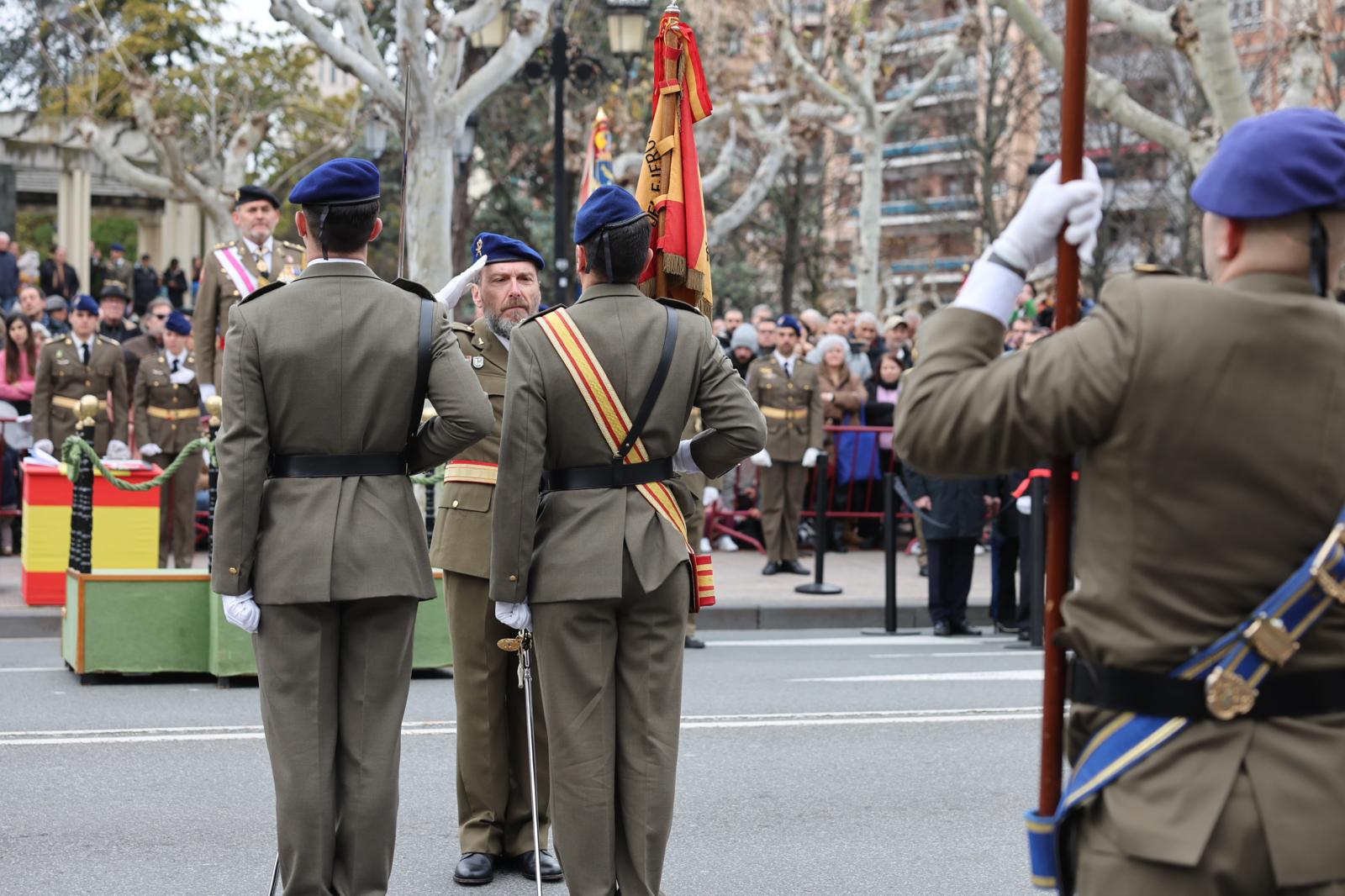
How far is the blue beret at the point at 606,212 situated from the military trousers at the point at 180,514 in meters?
9.54

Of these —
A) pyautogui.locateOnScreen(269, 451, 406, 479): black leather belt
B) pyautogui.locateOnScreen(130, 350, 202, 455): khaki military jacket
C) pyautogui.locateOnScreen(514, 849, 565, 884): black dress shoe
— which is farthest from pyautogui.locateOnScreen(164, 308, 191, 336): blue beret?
pyautogui.locateOnScreen(269, 451, 406, 479): black leather belt

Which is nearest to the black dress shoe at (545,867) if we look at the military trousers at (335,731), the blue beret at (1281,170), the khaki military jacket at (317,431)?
the military trousers at (335,731)

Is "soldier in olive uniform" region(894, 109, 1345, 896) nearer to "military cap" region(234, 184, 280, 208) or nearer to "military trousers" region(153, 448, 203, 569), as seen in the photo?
"military cap" region(234, 184, 280, 208)

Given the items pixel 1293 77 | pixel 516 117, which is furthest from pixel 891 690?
pixel 516 117

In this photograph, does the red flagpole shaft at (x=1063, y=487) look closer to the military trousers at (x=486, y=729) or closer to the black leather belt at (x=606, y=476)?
the black leather belt at (x=606, y=476)

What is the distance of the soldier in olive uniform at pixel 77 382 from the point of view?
14859 mm

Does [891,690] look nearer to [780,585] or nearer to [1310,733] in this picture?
[780,585]

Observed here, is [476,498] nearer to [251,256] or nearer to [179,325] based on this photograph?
[251,256]

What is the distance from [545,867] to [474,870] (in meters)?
0.26

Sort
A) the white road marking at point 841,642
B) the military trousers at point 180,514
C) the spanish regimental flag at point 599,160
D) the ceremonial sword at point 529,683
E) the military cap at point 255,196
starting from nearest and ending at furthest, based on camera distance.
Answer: the ceremonial sword at point 529,683, the military cap at point 255,196, the spanish regimental flag at point 599,160, the white road marking at point 841,642, the military trousers at point 180,514

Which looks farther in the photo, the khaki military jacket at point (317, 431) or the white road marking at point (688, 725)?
the white road marking at point (688, 725)

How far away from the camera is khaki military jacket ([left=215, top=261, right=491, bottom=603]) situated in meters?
4.88

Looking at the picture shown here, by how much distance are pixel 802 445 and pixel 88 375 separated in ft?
21.3

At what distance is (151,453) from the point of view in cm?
1511
